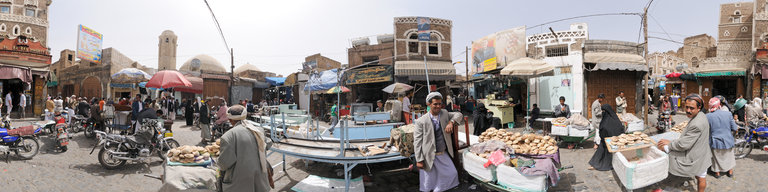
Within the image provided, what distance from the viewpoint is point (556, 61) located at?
13953 mm

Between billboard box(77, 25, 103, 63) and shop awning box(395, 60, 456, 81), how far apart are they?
1955 cm

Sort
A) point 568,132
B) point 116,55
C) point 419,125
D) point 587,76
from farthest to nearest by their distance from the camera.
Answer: point 116,55 < point 587,76 < point 568,132 < point 419,125

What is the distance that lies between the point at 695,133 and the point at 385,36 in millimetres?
15765

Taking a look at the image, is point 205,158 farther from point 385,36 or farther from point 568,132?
point 385,36

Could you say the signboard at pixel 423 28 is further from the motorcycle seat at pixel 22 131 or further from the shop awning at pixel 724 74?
the shop awning at pixel 724 74

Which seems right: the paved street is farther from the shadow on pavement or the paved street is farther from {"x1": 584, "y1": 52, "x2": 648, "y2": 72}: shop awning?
{"x1": 584, "y1": 52, "x2": 648, "y2": 72}: shop awning

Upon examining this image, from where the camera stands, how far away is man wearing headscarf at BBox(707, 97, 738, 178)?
4.61m

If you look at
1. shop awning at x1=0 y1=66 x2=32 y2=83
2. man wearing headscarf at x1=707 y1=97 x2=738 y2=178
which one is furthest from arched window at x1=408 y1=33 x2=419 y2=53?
shop awning at x1=0 y1=66 x2=32 y2=83

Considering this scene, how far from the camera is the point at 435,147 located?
12.9 ft

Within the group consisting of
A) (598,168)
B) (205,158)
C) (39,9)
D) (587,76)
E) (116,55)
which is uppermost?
(39,9)

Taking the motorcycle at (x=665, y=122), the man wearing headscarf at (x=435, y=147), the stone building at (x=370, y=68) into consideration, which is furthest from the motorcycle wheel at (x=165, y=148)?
the motorcycle at (x=665, y=122)

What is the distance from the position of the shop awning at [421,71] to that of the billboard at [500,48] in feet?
5.75

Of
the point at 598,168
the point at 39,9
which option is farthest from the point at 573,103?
the point at 39,9

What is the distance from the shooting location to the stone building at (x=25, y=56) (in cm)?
1390
